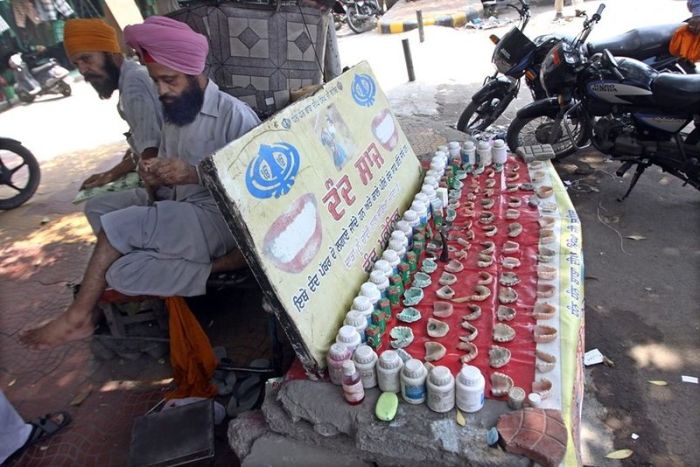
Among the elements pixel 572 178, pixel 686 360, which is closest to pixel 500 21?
pixel 572 178

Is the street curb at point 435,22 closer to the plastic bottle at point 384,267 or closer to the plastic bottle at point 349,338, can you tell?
the plastic bottle at point 384,267

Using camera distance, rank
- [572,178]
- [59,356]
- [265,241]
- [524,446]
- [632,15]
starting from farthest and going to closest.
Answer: [632,15], [572,178], [59,356], [265,241], [524,446]

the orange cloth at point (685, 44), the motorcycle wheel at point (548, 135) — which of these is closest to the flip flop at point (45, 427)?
the motorcycle wheel at point (548, 135)

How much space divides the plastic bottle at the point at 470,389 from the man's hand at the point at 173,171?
5.17ft

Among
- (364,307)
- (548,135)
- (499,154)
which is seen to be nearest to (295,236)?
(364,307)

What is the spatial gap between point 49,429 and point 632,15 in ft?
36.7

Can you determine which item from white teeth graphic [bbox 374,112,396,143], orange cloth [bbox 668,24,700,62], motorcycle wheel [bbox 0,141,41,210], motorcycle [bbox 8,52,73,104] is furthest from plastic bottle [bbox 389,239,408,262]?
motorcycle [bbox 8,52,73,104]

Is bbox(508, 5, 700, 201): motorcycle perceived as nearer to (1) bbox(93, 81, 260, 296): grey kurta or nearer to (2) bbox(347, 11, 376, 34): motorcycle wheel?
(1) bbox(93, 81, 260, 296): grey kurta

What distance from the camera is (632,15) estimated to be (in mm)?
9453

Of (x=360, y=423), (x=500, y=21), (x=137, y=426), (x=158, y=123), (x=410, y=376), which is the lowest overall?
(x=500, y=21)

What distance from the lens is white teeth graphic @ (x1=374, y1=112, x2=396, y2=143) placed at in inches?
114

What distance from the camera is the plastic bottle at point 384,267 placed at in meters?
2.20

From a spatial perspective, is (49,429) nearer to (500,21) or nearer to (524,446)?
(524,446)

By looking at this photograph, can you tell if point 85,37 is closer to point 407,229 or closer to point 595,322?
point 407,229
